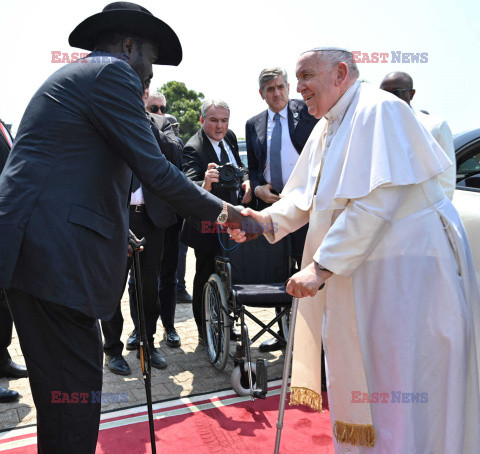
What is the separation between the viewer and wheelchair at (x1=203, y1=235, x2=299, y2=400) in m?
4.13

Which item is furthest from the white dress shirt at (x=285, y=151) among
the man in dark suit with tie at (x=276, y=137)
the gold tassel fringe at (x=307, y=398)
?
the gold tassel fringe at (x=307, y=398)

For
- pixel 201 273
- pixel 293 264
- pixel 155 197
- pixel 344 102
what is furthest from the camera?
pixel 201 273

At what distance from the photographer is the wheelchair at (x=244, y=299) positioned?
4133 mm

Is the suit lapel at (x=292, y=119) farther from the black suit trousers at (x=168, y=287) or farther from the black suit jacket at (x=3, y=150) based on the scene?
the black suit jacket at (x=3, y=150)

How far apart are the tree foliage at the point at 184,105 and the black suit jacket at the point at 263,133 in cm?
4189

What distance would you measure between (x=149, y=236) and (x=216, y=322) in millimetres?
951

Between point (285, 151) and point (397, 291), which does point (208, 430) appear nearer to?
point (397, 291)

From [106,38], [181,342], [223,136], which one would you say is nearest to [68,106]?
[106,38]

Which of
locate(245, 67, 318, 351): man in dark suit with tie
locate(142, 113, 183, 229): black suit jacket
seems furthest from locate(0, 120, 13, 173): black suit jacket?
locate(245, 67, 318, 351): man in dark suit with tie

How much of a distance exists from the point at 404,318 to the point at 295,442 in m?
1.40

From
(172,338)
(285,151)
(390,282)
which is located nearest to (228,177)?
(285,151)

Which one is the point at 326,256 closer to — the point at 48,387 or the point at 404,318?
the point at 404,318

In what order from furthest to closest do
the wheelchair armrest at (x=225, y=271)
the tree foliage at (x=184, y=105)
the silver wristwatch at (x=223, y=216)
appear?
1. the tree foliage at (x=184, y=105)
2. the wheelchair armrest at (x=225, y=271)
3. the silver wristwatch at (x=223, y=216)

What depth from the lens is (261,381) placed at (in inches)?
151
